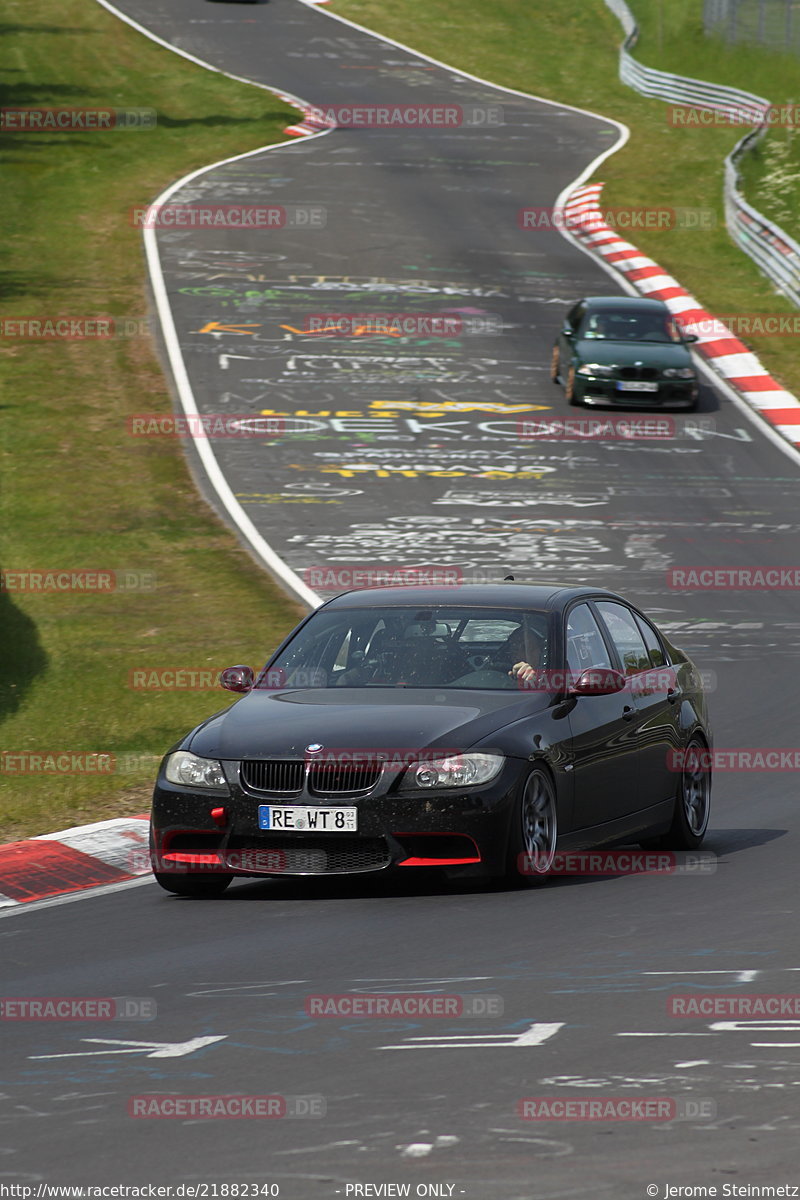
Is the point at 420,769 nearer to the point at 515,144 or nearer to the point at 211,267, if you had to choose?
the point at 211,267

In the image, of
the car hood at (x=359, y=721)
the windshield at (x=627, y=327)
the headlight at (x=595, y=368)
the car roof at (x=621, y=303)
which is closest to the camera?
the car hood at (x=359, y=721)

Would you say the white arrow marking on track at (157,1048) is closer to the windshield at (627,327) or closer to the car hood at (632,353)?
the car hood at (632,353)

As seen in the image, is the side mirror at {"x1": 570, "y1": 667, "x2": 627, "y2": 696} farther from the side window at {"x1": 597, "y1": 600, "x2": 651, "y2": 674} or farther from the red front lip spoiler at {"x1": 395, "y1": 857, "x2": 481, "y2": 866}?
the red front lip spoiler at {"x1": 395, "y1": 857, "x2": 481, "y2": 866}

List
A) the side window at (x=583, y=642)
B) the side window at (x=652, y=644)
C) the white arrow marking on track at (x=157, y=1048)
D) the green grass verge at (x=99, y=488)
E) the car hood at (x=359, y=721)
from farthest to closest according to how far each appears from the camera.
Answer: the green grass verge at (x=99, y=488), the side window at (x=652, y=644), the side window at (x=583, y=642), the car hood at (x=359, y=721), the white arrow marking on track at (x=157, y=1048)

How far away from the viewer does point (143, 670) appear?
16547 millimetres

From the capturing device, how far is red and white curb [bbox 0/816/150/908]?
10508 mm

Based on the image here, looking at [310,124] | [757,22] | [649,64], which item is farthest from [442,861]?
[649,64]

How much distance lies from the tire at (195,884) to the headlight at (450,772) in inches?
45.2

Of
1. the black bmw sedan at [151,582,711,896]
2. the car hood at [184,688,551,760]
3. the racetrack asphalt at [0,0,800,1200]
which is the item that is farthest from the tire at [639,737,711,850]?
the car hood at [184,688,551,760]

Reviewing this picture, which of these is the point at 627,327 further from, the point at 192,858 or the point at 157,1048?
the point at 157,1048

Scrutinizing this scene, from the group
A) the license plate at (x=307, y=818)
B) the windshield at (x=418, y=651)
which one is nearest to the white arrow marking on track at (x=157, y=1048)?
the license plate at (x=307, y=818)

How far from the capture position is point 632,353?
29.0 m

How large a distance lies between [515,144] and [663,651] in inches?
1533

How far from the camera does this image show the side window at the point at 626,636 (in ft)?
36.9
